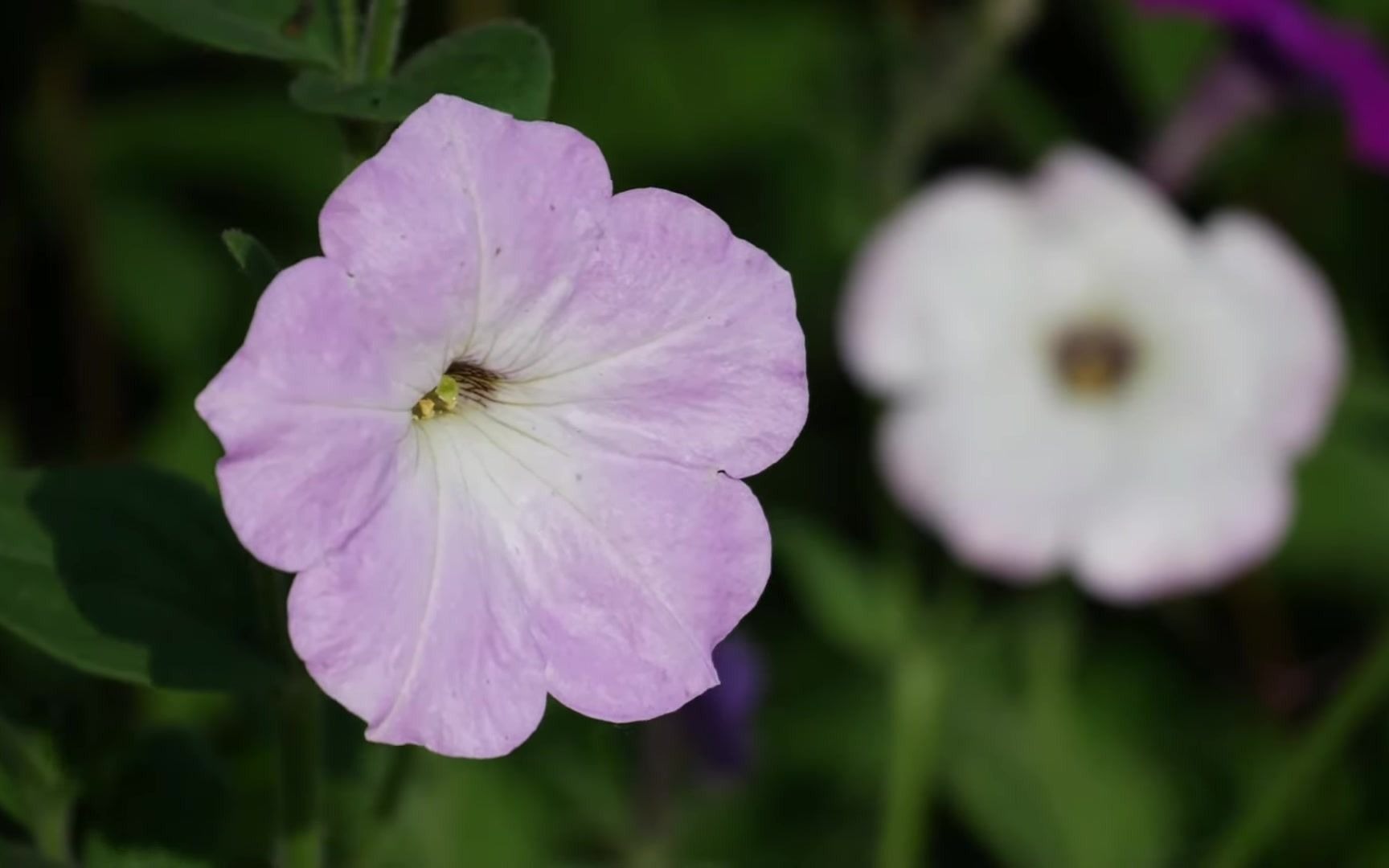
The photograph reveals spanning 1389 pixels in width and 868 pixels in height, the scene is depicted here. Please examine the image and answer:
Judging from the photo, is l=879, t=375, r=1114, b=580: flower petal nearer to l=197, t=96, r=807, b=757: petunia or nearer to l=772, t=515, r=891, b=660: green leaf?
l=772, t=515, r=891, b=660: green leaf

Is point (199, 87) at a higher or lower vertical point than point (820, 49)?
lower

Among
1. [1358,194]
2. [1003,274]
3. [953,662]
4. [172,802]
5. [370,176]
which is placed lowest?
[953,662]

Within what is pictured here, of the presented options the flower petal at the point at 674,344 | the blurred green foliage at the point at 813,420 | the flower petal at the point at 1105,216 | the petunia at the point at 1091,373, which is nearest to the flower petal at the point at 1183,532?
the petunia at the point at 1091,373

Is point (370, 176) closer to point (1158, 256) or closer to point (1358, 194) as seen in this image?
point (1158, 256)

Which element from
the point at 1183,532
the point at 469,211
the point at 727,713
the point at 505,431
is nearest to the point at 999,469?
the point at 1183,532

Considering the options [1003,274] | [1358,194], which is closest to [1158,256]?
[1003,274]

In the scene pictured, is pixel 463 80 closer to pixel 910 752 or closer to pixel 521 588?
pixel 521 588

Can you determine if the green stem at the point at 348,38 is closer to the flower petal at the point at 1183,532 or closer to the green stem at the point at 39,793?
the green stem at the point at 39,793
